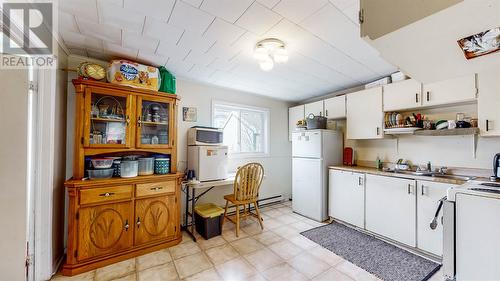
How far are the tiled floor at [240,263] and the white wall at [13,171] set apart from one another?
1.86 feet

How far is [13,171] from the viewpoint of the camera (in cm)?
145

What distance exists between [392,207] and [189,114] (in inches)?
122

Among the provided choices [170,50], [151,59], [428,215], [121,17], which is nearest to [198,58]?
[170,50]

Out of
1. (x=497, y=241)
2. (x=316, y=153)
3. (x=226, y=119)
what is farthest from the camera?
(x=226, y=119)

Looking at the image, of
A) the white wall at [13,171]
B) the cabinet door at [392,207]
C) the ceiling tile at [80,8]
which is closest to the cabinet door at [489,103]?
the cabinet door at [392,207]

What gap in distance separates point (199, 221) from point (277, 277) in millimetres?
1327

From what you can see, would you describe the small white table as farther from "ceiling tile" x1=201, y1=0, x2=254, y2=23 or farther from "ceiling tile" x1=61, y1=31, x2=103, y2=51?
"ceiling tile" x1=201, y1=0, x2=254, y2=23

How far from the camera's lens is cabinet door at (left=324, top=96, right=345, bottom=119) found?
332 cm

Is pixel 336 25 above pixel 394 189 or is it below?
above

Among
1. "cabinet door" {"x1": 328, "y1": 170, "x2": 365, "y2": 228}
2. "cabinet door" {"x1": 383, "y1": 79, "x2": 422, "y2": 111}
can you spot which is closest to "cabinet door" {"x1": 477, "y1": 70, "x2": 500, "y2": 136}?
"cabinet door" {"x1": 383, "y1": 79, "x2": 422, "y2": 111}

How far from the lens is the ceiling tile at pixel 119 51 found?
2084 mm

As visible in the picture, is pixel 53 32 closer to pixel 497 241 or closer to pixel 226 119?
pixel 226 119

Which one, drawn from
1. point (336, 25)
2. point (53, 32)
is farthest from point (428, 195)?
point (53, 32)

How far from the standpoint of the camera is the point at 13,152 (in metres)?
1.45
